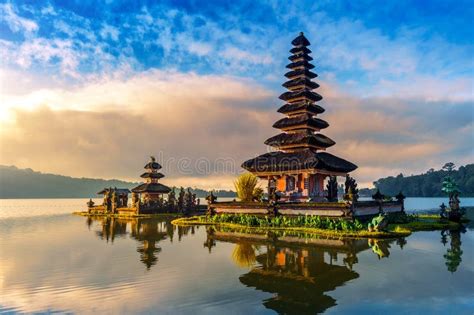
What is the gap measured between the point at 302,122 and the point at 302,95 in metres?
3.67

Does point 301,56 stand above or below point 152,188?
above

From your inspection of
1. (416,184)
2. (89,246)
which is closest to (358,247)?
(89,246)

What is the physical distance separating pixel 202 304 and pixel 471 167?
6613 inches

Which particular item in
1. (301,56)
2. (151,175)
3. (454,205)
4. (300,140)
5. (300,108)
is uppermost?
(301,56)

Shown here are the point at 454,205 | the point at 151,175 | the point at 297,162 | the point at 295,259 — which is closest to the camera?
the point at 295,259

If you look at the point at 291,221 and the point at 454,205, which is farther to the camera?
the point at 454,205

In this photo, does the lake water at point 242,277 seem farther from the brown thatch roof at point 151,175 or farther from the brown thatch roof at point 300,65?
the brown thatch roof at point 151,175

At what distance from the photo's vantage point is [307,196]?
3525 centimetres

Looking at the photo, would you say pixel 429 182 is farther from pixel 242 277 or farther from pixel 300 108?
pixel 242 277

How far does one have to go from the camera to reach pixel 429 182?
16175 cm

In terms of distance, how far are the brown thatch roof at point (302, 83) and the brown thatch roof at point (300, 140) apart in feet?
19.3

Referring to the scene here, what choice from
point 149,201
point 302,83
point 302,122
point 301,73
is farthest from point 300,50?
point 149,201

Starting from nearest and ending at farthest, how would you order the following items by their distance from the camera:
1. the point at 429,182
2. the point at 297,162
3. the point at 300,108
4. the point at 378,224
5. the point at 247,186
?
the point at 378,224 < the point at 297,162 < the point at 300,108 < the point at 247,186 < the point at 429,182

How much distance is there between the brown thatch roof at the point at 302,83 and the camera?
40.9 metres
